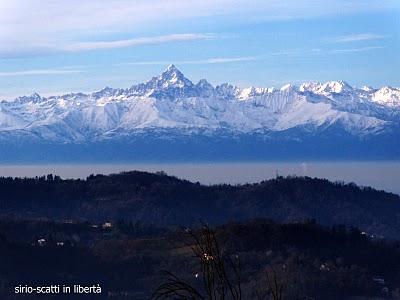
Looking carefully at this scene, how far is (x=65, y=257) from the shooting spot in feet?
205

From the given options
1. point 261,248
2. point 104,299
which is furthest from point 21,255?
point 261,248

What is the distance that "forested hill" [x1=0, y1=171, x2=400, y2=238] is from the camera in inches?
A: 4437

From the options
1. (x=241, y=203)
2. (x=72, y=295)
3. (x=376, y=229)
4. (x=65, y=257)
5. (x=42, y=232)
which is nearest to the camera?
(x=72, y=295)

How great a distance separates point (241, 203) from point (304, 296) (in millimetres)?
69601

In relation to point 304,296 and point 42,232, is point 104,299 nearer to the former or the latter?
point 304,296

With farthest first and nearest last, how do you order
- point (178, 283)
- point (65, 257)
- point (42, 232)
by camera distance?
point (42, 232) < point (65, 257) < point (178, 283)

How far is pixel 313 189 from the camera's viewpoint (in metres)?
127

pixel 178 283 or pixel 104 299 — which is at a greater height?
pixel 178 283

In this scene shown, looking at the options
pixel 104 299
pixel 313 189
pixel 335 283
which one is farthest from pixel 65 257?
pixel 313 189

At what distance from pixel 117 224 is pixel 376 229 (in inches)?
1398

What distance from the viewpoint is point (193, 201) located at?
12044cm

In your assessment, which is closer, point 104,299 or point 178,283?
point 178,283

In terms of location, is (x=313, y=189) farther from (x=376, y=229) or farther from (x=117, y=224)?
(x=117, y=224)

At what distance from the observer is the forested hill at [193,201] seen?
370ft
